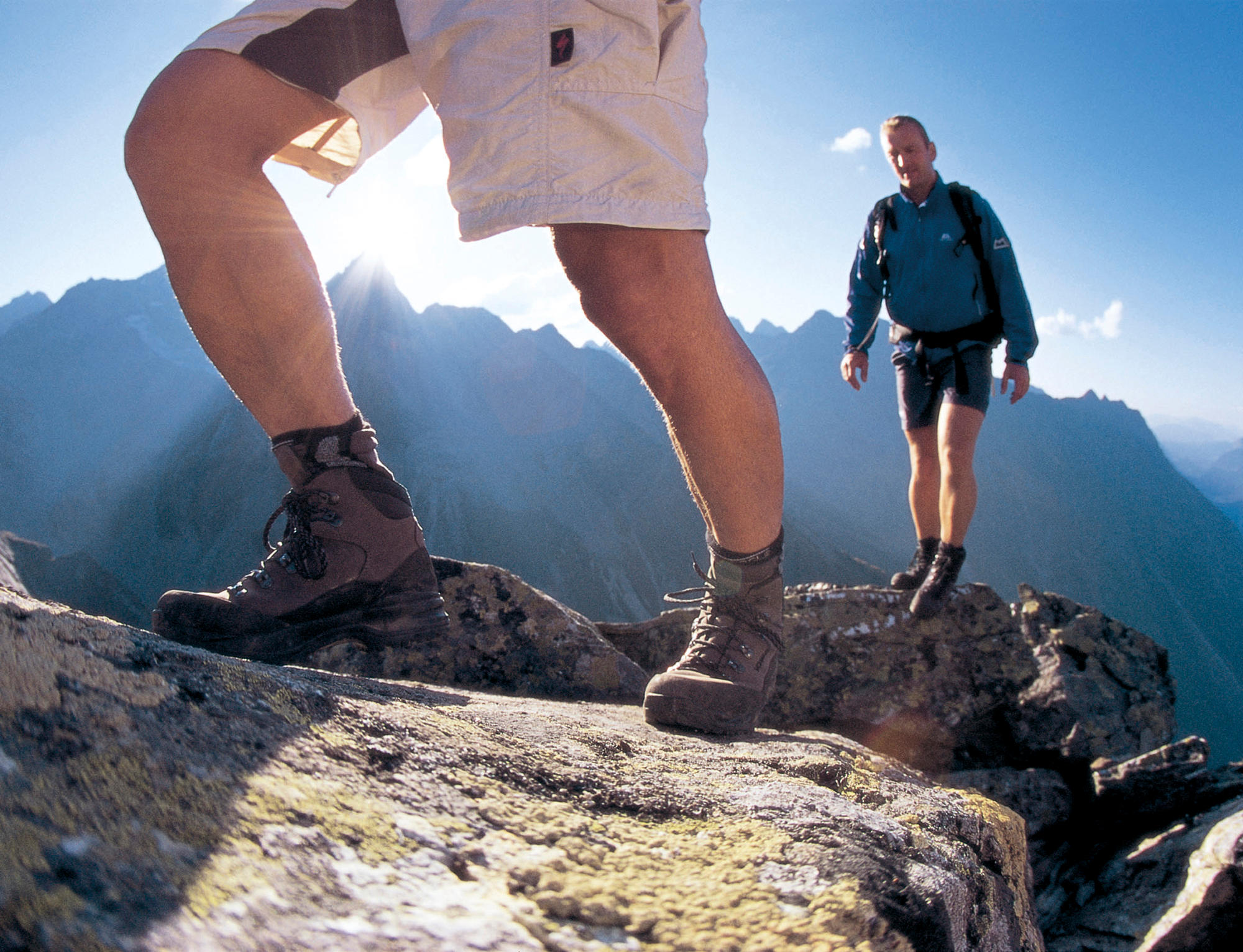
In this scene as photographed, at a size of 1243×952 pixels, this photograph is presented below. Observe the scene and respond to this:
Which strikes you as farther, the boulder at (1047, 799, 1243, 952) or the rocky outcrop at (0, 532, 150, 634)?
the rocky outcrop at (0, 532, 150, 634)

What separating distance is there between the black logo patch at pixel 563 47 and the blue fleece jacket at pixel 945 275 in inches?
125

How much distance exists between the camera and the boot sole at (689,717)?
5.81 ft

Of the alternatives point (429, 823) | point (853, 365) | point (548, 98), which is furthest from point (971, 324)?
point (429, 823)

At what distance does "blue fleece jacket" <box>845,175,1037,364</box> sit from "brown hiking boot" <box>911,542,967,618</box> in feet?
3.73

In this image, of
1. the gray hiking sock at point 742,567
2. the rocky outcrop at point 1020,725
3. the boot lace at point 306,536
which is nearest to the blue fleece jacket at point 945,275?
the rocky outcrop at point 1020,725

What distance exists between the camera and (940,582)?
12.6ft

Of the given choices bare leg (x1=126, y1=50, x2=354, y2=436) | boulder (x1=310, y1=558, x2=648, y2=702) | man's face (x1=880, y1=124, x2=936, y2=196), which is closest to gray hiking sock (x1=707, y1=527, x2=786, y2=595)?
boulder (x1=310, y1=558, x2=648, y2=702)

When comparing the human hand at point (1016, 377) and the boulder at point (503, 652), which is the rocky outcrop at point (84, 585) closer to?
the boulder at point (503, 652)

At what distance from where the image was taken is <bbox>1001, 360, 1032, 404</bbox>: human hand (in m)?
3.92

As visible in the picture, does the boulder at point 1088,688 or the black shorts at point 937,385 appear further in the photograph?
the boulder at point 1088,688

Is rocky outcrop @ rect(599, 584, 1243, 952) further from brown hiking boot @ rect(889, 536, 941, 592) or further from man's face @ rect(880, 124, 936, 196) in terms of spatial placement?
man's face @ rect(880, 124, 936, 196)

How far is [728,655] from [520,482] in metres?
74.7

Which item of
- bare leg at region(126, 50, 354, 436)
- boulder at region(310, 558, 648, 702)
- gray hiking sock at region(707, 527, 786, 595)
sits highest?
bare leg at region(126, 50, 354, 436)

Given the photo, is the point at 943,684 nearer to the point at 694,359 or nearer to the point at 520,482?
the point at 694,359
